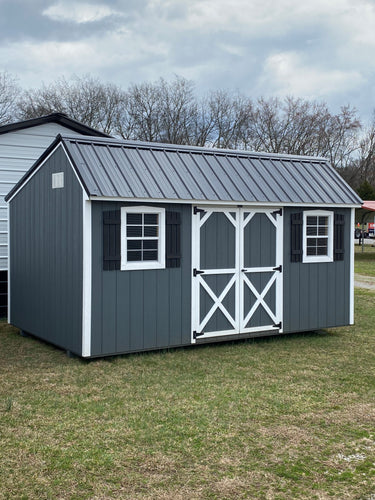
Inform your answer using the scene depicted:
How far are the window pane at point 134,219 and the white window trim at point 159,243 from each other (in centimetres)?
8

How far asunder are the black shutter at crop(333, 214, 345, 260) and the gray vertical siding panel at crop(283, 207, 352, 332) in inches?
3.4

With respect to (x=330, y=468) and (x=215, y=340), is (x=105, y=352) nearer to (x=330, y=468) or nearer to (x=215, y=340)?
(x=215, y=340)

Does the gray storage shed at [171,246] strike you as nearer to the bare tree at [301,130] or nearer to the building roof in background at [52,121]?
the building roof in background at [52,121]

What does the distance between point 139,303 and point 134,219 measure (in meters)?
1.14

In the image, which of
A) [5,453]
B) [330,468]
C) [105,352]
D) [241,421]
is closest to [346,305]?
[105,352]

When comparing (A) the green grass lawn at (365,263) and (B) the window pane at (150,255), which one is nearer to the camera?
(B) the window pane at (150,255)

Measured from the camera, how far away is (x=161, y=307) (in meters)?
8.34

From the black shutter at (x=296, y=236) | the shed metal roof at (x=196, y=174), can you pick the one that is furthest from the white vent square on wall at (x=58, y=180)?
the black shutter at (x=296, y=236)

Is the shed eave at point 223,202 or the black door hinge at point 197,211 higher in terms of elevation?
the shed eave at point 223,202

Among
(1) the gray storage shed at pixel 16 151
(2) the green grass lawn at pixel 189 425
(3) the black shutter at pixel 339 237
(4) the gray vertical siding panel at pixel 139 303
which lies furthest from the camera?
(1) the gray storage shed at pixel 16 151

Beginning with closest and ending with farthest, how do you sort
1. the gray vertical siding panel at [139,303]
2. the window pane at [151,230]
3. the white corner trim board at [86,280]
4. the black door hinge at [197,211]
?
1. the white corner trim board at [86,280]
2. the gray vertical siding panel at [139,303]
3. the window pane at [151,230]
4. the black door hinge at [197,211]

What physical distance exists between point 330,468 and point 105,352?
397 centimetres

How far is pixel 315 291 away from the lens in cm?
973

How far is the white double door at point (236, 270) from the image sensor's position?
8680 mm
